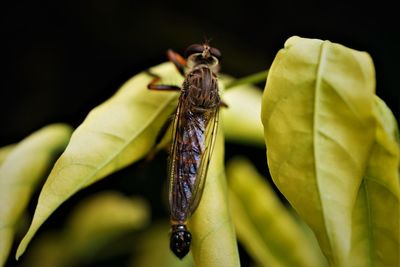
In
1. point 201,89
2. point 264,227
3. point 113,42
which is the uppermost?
point 201,89

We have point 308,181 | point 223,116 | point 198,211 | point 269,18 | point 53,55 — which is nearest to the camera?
point 308,181

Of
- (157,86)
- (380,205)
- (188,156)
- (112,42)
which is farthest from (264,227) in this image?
(112,42)

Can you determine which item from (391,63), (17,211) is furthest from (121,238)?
(391,63)

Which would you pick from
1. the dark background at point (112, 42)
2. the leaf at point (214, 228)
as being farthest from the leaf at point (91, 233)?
the dark background at point (112, 42)

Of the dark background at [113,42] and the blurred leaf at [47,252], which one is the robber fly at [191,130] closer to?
the blurred leaf at [47,252]

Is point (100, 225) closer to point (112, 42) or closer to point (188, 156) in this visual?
point (188, 156)

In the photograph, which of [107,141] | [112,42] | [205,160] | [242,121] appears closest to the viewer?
[107,141]

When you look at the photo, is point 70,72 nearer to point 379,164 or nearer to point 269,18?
point 269,18
